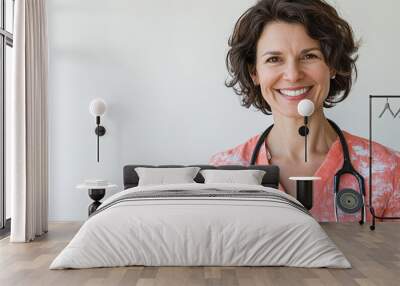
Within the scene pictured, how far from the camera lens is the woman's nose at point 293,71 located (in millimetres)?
6332

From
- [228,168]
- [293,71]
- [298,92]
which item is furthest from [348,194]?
[293,71]

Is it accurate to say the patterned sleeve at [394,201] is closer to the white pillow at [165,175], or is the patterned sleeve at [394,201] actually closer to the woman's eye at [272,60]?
the woman's eye at [272,60]

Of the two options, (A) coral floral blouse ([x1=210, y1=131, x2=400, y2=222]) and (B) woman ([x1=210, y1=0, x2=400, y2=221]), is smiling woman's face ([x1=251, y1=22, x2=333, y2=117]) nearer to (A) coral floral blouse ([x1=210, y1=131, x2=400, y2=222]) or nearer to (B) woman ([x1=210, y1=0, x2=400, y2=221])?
(B) woman ([x1=210, y1=0, x2=400, y2=221])

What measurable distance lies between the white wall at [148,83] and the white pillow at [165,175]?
0.97 feet

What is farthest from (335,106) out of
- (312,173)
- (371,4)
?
(371,4)

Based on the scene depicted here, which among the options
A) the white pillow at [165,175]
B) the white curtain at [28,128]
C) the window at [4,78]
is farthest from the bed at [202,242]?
the window at [4,78]

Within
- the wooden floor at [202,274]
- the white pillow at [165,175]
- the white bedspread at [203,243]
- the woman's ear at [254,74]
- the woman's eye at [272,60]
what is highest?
the woman's eye at [272,60]

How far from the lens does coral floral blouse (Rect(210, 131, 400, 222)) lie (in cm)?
651

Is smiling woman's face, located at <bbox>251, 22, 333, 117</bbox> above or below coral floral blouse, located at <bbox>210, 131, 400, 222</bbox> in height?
above

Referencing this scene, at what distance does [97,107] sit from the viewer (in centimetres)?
652

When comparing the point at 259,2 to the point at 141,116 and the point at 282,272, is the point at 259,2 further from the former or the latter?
the point at 282,272

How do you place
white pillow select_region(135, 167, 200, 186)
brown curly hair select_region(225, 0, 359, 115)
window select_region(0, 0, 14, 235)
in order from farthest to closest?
brown curly hair select_region(225, 0, 359, 115)
white pillow select_region(135, 167, 200, 186)
window select_region(0, 0, 14, 235)

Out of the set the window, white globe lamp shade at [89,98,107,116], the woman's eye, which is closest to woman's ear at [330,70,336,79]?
the woman's eye

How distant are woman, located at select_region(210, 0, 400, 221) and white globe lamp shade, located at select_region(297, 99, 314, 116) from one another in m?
0.09
